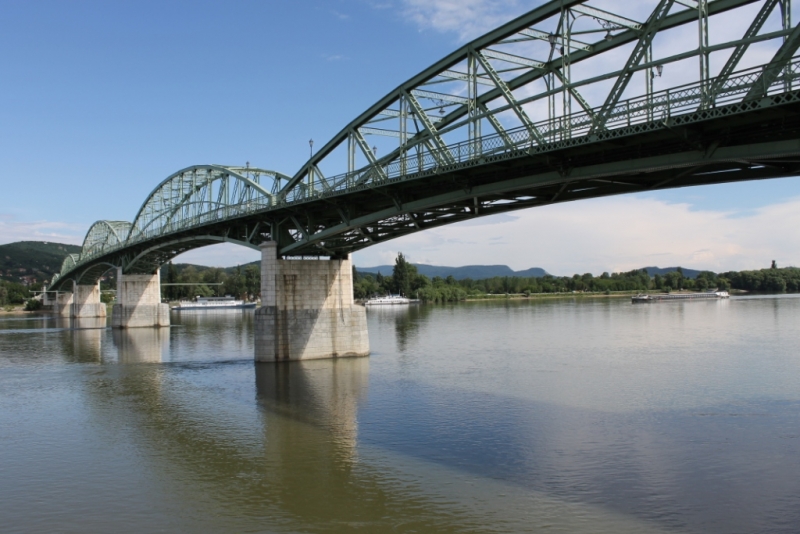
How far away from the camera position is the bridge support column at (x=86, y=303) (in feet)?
341

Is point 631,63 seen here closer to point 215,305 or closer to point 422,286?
point 215,305

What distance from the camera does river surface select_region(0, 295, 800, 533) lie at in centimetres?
1327

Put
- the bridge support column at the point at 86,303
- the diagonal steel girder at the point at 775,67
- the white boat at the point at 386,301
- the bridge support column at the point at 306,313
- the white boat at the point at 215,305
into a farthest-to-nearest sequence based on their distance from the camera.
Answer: the white boat at the point at 386,301 < the white boat at the point at 215,305 < the bridge support column at the point at 86,303 < the bridge support column at the point at 306,313 < the diagonal steel girder at the point at 775,67

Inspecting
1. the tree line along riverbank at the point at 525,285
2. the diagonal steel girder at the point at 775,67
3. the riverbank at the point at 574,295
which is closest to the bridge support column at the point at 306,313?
the diagonal steel girder at the point at 775,67

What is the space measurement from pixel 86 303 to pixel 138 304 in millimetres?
37621

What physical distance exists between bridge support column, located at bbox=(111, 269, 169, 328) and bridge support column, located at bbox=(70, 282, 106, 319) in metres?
33.4

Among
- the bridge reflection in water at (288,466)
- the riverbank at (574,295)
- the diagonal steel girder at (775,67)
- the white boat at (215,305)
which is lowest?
the bridge reflection in water at (288,466)

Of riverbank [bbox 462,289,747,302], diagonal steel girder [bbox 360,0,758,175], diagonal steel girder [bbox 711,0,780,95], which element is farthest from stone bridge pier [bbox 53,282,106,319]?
diagonal steel girder [bbox 711,0,780,95]

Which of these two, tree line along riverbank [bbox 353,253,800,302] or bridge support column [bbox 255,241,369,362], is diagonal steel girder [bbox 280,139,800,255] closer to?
bridge support column [bbox 255,241,369,362]

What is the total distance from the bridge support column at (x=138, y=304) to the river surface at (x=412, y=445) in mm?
36248

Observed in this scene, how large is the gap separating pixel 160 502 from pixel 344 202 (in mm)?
20833

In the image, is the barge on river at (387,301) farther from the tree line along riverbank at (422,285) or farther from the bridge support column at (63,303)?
the bridge support column at (63,303)

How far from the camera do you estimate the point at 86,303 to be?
344 feet

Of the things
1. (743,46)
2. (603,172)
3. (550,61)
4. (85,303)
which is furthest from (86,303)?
(743,46)
